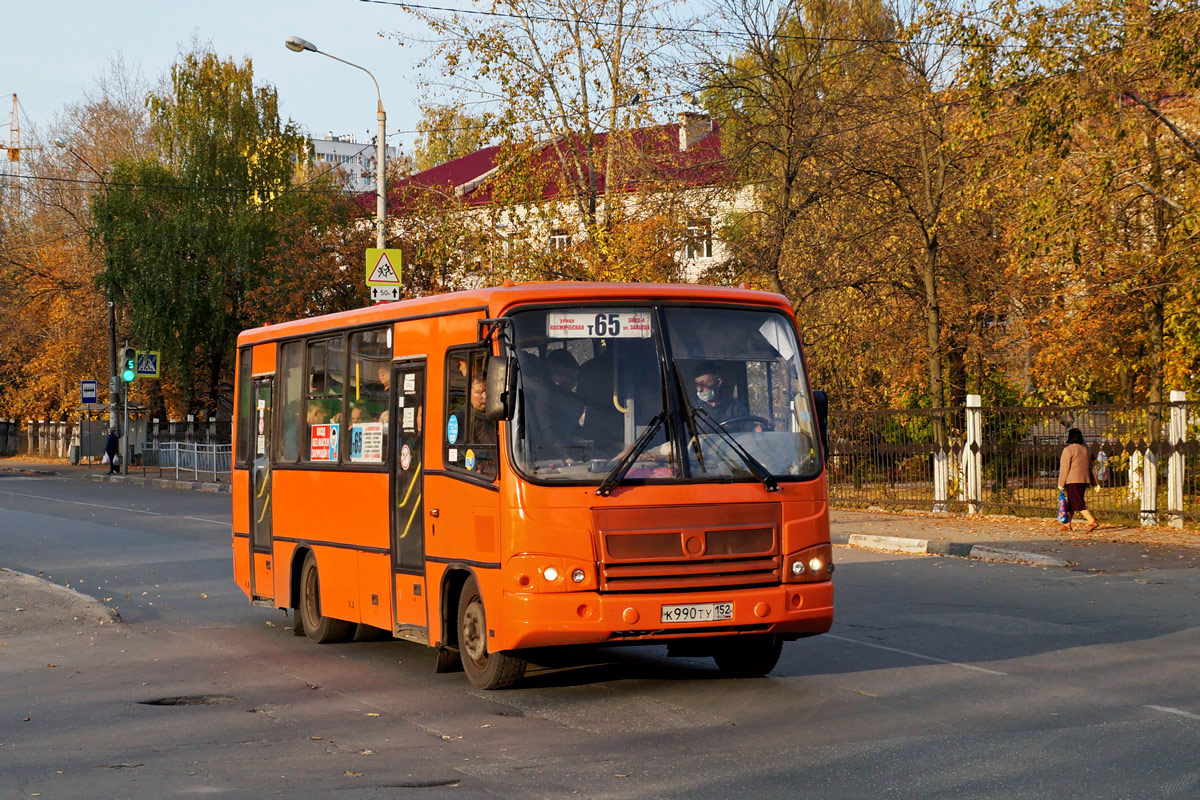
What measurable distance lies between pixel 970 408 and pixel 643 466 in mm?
17852

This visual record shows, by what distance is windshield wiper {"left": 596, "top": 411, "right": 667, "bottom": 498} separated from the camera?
9.03 m

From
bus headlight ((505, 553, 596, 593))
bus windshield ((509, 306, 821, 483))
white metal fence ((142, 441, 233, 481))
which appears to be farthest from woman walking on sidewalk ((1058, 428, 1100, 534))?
white metal fence ((142, 441, 233, 481))

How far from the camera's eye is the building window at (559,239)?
33656 millimetres

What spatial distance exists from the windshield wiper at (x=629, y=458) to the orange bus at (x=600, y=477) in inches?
0.5

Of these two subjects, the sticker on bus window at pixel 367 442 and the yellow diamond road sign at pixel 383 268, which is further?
the yellow diamond road sign at pixel 383 268

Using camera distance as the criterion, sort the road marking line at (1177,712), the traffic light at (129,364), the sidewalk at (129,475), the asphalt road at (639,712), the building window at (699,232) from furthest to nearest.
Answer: the traffic light at (129,364), the sidewalk at (129,475), the building window at (699,232), the road marking line at (1177,712), the asphalt road at (639,712)

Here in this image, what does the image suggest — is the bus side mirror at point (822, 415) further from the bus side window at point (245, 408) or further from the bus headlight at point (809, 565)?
the bus side window at point (245, 408)

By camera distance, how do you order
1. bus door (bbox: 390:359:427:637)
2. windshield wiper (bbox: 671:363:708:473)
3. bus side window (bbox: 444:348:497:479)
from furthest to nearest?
bus door (bbox: 390:359:427:637) < bus side window (bbox: 444:348:497:479) < windshield wiper (bbox: 671:363:708:473)

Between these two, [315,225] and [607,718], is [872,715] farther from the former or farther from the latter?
[315,225]

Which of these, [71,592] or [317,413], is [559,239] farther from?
[317,413]

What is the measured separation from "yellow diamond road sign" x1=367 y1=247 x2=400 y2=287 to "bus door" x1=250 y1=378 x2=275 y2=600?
31.8 ft

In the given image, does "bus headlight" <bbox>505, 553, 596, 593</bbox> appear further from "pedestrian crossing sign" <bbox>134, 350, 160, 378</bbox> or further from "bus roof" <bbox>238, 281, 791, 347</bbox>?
"pedestrian crossing sign" <bbox>134, 350, 160, 378</bbox>

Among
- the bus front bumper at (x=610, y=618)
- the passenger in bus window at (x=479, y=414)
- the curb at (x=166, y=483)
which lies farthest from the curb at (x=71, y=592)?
the curb at (x=166, y=483)

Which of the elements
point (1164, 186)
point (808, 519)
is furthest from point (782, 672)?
point (1164, 186)
